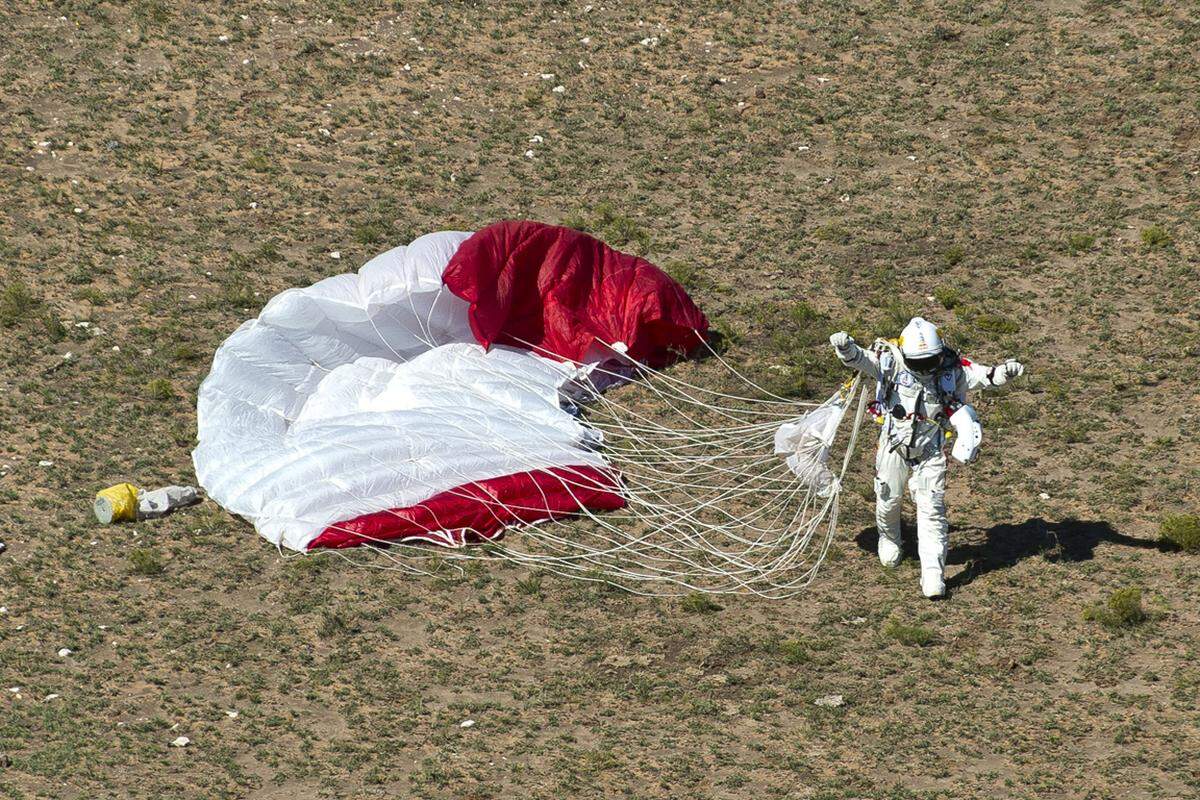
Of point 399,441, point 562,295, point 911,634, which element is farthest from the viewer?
point 562,295

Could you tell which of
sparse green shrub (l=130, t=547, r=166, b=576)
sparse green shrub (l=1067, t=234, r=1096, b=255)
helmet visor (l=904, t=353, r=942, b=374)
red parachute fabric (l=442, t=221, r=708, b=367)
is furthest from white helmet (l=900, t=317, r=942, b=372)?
sparse green shrub (l=1067, t=234, r=1096, b=255)

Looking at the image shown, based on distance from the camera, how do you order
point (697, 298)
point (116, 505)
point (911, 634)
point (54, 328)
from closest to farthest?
point (911, 634) < point (116, 505) < point (54, 328) < point (697, 298)

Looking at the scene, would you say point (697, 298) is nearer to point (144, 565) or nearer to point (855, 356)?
Result: point (855, 356)

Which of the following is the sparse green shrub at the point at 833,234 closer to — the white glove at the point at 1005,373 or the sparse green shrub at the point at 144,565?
the white glove at the point at 1005,373

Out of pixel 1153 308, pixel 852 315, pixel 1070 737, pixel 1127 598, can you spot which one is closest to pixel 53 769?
pixel 1070 737

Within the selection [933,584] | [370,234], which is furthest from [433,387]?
[933,584]

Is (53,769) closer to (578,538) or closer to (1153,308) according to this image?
(578,538)

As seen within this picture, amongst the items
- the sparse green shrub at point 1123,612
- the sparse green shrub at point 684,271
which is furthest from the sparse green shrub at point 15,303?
the sparse green shrub at point 1123,612

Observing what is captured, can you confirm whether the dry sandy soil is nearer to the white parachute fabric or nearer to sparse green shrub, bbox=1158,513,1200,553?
sparse green shrub, bbox=1158,513,1200,553
